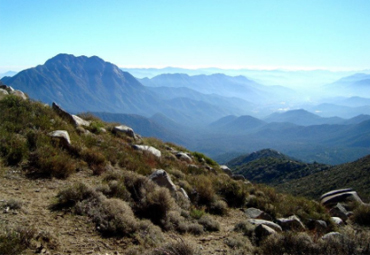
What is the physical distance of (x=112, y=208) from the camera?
5.99 metres

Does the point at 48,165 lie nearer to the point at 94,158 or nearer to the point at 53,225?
the point at 94,158

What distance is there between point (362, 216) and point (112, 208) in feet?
32.4

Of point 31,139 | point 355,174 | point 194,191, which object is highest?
point 31,139

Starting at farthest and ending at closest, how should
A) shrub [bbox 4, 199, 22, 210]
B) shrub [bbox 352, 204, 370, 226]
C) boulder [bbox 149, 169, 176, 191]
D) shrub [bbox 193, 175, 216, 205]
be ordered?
shrub [bbox 352, 204, 370, 226], shrub [bbox 193, 175, 216, 205], boulder [bbox 149, 169, 176, 191], shrub [bbox 4, 199, 22, 210]

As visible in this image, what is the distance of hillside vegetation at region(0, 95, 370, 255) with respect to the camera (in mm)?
5047

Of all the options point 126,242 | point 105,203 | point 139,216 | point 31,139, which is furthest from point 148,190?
point 31,139

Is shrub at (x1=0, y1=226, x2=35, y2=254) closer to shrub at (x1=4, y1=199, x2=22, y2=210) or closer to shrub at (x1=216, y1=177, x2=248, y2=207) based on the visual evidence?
shrub at (x1=4, y1=199, x2=22, y2=210)

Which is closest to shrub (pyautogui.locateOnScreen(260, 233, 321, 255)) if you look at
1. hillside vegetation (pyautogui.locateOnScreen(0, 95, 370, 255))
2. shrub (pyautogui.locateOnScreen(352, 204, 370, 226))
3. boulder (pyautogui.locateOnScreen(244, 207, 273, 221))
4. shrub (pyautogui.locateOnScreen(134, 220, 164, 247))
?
hillside vegetation (pyautogui.locateOnScreen(0, 95, 370, 255))

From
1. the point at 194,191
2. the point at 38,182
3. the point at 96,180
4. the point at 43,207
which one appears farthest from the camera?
the point at 194,191

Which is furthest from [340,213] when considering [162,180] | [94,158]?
[94,158]

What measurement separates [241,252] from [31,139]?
7.75m

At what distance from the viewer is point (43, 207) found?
5922 mm

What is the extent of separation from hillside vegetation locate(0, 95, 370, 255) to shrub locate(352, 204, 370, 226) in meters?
1.37

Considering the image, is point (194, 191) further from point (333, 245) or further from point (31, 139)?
point (31, 139)
